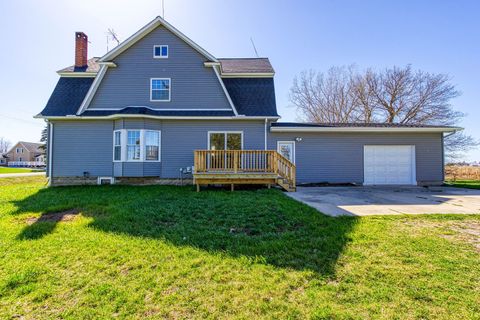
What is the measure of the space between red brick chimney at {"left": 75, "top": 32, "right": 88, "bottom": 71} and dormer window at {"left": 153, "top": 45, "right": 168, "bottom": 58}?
4.59 m

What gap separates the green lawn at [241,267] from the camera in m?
2.36

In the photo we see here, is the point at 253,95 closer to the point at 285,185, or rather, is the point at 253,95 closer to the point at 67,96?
the point at 285,185

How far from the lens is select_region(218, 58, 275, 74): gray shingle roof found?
41.8 feet

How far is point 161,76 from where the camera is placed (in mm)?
11305

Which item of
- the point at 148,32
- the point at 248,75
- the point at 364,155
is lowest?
the point at 364,155

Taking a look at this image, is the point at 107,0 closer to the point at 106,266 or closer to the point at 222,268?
the point at 106,266

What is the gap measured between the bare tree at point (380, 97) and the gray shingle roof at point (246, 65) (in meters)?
12.0

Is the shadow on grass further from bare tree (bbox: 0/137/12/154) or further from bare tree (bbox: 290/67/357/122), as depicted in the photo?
bare tree (bbox: 0/137/12/154)

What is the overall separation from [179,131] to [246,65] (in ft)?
19.3

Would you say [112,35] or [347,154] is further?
[112,35]

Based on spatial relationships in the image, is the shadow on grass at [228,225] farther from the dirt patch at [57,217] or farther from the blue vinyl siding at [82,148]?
the blue vinyl siding at [82,148]

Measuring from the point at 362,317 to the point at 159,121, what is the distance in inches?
420

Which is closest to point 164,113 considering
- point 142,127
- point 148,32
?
point 142,127

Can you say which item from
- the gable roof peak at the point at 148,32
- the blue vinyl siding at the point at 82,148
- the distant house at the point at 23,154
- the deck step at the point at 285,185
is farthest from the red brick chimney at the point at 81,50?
the distant house at the point at 23,154
